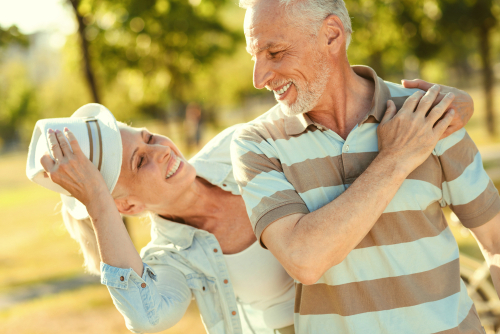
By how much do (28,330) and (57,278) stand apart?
2482 millimetres

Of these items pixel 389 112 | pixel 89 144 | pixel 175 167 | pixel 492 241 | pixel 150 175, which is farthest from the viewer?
pixel 175 167

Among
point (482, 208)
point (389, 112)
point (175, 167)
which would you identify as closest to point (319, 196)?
point (389, 112)

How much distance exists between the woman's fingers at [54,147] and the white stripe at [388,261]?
1.47 metres

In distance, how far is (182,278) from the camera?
2.83 metres

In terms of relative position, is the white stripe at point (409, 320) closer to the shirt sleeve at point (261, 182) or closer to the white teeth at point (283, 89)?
the shirt sleeve at point (261, 182)

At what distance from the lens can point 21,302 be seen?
23.5ft

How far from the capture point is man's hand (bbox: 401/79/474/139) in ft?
6.45

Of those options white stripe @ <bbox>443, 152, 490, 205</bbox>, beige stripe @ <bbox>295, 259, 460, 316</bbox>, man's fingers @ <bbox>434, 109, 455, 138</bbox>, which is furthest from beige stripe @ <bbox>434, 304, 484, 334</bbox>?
man's fingers @ <bbox>434, 109, 455, 138</bbox>

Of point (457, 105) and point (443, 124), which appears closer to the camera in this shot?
point (443, 124)

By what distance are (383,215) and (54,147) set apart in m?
1.67

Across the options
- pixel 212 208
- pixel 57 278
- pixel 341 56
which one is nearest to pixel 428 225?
pixel 341 56

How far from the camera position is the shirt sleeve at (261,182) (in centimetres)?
190

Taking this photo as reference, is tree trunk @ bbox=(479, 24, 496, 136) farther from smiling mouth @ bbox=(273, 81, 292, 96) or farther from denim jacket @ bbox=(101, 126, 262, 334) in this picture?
smiling mouth @ bbox=(273, 81, 292, 96)

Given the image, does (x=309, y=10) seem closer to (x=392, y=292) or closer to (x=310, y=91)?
(x=310, y=91)
